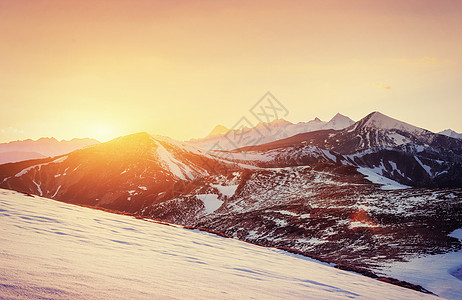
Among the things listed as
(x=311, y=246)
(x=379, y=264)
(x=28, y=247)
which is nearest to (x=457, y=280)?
(x=379, y=264)

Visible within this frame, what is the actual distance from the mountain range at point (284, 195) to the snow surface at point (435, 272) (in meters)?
1.47

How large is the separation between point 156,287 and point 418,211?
51.7 metres

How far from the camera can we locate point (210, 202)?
305 ft

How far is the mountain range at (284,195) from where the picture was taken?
3844 centimetres

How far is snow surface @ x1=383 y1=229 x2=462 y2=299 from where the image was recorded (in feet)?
68.7

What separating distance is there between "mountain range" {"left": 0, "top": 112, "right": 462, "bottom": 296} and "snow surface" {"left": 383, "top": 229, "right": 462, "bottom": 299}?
147 centimetres

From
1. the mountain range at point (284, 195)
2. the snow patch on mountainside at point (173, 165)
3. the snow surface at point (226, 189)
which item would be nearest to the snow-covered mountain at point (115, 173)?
the snow patch on mountainside at point (173, 165)

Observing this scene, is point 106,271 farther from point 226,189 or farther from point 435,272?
point 226,189

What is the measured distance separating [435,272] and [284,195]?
59.7 m

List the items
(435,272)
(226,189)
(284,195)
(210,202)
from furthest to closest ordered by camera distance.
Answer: (226,189) < (210,202) < (284,195) < (435,272)

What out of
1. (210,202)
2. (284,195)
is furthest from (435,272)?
(210,202)

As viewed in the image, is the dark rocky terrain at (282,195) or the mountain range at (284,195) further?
the dark rocky terrain at (282,195)

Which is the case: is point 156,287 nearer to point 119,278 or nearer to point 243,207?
point 119,278

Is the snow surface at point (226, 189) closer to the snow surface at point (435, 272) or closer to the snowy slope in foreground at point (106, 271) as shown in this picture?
the snow surface at point (435, 272)
